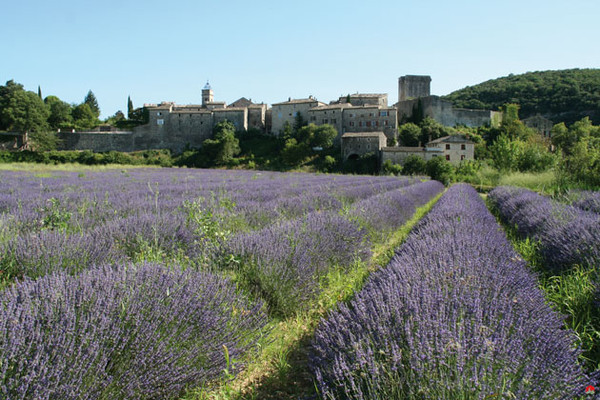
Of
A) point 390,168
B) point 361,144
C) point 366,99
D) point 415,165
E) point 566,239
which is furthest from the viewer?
point 366,99

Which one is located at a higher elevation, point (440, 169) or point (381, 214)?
point (381, 214)

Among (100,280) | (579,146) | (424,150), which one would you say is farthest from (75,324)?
(424,150)

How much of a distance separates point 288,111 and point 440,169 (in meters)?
28.1

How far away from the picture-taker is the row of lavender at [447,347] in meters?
1.31

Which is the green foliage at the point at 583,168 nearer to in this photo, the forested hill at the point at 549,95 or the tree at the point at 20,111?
the tree at the point at 20,111

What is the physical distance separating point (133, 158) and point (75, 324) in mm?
50773

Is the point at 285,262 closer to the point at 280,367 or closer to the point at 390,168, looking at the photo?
the point at 280,367

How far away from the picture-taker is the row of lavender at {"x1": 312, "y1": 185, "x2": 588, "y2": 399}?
131 centimetres

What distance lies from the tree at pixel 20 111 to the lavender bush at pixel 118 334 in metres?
59.1

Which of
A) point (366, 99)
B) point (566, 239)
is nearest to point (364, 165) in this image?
point (366, 99)

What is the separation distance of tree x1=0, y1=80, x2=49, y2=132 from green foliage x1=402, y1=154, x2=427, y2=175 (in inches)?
1906

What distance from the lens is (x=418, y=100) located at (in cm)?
5350

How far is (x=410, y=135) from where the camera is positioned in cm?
4719

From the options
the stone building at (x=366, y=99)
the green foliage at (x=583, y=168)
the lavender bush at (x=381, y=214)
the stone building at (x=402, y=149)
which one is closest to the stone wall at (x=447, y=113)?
the stone building at (x=366, y=99)
